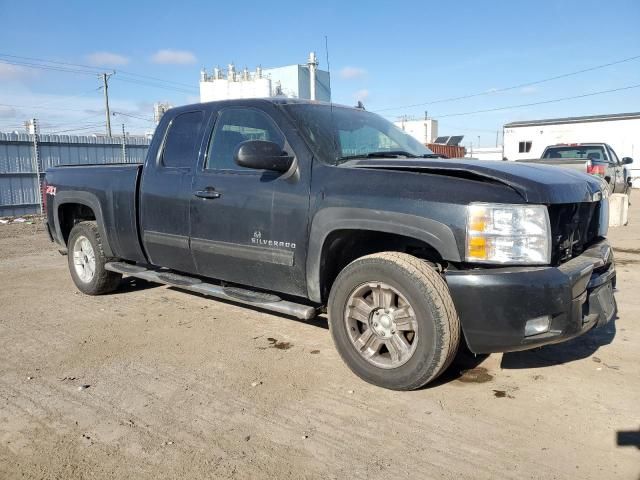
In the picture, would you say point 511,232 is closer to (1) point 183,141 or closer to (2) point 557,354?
(2) point 557,354

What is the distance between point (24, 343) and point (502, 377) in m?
3.71

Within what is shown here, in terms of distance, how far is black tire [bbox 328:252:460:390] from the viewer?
3037 millimetres

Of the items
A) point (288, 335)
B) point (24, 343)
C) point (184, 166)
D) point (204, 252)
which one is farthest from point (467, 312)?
point (24, 343)

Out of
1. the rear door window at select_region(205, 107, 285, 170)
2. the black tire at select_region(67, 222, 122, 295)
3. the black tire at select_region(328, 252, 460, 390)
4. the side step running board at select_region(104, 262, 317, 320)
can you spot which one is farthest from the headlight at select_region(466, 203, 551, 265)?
the black tire at select_region(67, 222, 122, 295)

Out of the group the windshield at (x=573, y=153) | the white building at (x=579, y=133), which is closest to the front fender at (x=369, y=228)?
the windshield at (x=573, y=153)

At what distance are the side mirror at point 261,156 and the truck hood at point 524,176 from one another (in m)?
0.46

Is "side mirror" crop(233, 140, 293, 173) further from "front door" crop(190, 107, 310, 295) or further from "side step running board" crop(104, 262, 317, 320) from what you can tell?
"side step running board" crop(104, 262, 317, 320)

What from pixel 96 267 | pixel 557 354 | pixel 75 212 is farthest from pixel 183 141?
pixel 557 354

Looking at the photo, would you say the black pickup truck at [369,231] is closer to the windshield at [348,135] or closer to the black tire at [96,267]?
the windshield at [348,135]

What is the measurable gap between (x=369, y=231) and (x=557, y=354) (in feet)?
5.65

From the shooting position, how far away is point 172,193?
453 centimetres

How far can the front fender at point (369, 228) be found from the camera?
3.01m

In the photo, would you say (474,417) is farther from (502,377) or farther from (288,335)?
(288,335)

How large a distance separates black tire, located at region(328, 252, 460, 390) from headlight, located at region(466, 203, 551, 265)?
0.38 meters
